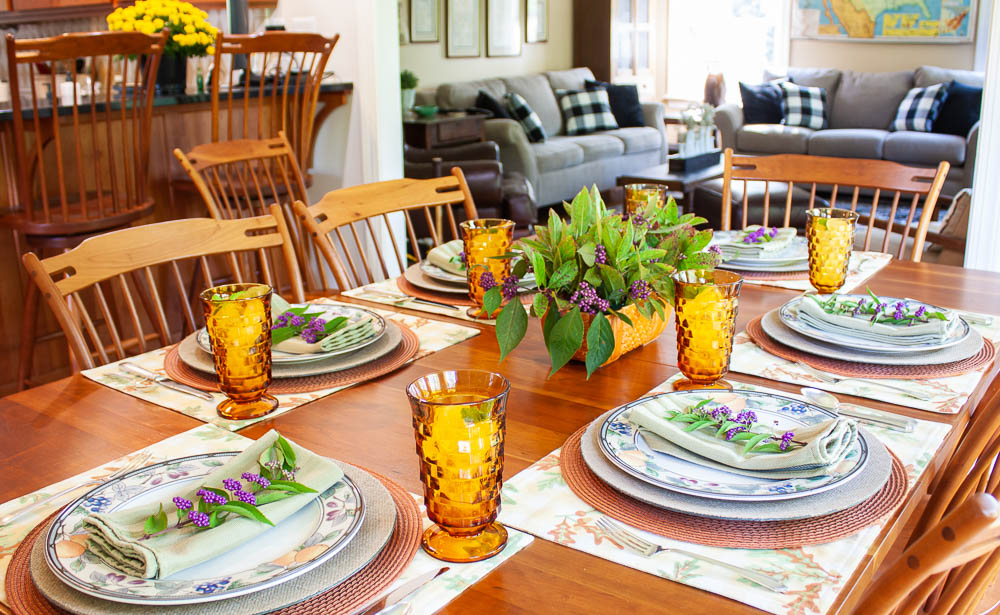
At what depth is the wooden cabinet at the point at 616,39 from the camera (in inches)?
326

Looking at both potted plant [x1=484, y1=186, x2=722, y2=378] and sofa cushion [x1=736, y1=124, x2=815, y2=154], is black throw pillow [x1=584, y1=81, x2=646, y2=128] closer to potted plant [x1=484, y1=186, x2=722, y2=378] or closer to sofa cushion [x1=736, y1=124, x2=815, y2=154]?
sofa cushion [x1=736, y1=124, x2=815, y2=154]

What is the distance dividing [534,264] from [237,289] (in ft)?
1.21

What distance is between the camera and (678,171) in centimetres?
584

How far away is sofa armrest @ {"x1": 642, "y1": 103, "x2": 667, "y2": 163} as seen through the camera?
7.69 metres

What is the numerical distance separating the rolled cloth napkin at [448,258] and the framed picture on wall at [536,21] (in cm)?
636

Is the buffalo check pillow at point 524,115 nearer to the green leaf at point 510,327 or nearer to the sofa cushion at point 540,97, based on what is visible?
the sofa cushion at point 540,97

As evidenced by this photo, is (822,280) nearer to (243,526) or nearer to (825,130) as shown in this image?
(243,526)

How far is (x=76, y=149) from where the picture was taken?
2.57 m

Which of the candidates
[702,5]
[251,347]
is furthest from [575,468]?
[702,5]

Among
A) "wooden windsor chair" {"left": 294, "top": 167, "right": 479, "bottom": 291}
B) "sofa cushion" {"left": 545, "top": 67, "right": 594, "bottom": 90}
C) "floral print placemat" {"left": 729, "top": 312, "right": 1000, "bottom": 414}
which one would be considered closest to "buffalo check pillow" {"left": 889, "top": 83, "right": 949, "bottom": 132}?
"sofa cushion" {"left": 545, "top": 67, "right": 594, "bottom": 90}

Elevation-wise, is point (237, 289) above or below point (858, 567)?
above

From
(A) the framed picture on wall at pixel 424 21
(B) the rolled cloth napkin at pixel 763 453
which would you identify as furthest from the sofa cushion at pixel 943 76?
(B) the rolled cloth napkin at pixel 763 453

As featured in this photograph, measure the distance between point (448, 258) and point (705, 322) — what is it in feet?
2.33

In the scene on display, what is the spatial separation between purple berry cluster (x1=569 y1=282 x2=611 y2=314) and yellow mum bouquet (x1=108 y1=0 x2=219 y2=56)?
2274 millimetres
